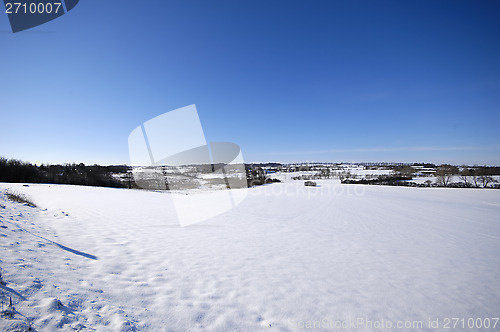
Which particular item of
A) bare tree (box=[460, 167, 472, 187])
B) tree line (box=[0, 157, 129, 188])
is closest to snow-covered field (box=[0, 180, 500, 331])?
tree line (box=[0, 157, 129, 188])

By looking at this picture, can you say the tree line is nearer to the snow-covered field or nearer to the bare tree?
the snow-covered field

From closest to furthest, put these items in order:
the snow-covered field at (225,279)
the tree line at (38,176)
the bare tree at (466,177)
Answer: the snow-covered field at (225,279) → the tree line at (38,176) → the bare tree at (466,177)

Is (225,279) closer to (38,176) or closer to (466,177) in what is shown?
(38,176)

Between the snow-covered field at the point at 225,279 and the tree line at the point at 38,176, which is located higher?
the tree line at the point at 38,176

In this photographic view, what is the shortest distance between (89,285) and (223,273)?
2.48 metres

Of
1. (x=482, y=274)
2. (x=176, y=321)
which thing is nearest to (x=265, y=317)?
(x=176, y=321)

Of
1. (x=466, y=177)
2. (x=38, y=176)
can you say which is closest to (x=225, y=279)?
(x=38, y=176)

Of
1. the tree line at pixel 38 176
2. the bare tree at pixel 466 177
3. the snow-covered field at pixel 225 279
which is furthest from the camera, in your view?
the bare tree at pixel 466 177

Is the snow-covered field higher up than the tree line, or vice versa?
the tree line

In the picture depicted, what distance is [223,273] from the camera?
4277 mm

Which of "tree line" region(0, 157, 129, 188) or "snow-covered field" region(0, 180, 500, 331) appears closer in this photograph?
"snow-covered field" region(0, 180, 500, 331)

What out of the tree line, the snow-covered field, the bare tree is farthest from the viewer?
the bare tree

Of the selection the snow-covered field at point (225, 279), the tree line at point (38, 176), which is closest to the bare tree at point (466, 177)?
the snow-covered field at point (225, 279)

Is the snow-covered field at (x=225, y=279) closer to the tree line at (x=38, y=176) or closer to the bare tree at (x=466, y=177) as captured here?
the tree line at (x=38, y=176)
